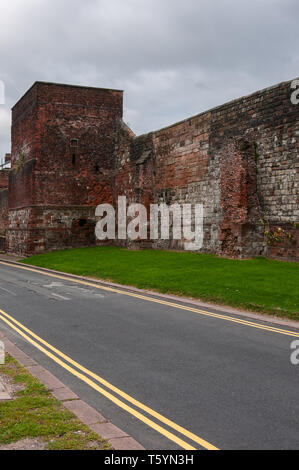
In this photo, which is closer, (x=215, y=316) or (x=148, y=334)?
(x=148, y=334)

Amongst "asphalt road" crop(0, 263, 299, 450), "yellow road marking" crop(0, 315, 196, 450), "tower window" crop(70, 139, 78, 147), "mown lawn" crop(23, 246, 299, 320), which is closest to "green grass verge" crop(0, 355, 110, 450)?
"asphalt road" crop(0, 263, 299, 450)

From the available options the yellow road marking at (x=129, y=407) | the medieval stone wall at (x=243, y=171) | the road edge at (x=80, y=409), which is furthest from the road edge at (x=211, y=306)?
the medieval stone wall at (x=243, y=171)

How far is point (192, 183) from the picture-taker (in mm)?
25094

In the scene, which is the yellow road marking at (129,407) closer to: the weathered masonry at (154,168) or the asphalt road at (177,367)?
the asphalt road at (177,367)

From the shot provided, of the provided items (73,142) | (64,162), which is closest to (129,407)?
(64,162)

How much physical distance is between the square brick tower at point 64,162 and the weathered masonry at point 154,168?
7 centimetres

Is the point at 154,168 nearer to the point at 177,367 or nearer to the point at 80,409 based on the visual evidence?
the point at 177,367

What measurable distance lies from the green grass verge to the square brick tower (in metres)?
28.3

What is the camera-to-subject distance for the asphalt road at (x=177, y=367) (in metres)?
4.87
